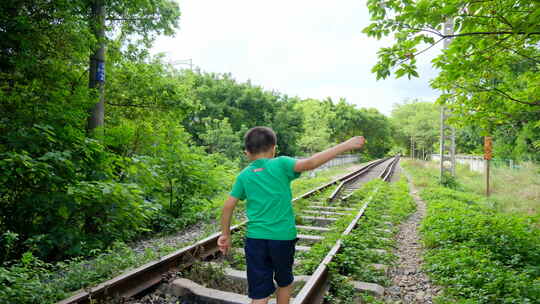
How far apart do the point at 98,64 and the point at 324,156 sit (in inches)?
200

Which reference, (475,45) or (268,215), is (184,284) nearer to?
(268,215)

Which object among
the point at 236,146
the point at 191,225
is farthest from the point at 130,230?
the point at 236,146

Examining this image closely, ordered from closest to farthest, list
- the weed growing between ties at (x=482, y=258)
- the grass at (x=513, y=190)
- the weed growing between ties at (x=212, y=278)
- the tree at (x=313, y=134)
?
the weed growing between ties at (x=482, y=258), the weed growing between ties at (x=212, y=278), the grass at (x=513, y=190), the tree at (x=313, y=134)

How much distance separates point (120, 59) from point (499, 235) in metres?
7.79

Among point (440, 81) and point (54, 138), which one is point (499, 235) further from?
point (54, 138)

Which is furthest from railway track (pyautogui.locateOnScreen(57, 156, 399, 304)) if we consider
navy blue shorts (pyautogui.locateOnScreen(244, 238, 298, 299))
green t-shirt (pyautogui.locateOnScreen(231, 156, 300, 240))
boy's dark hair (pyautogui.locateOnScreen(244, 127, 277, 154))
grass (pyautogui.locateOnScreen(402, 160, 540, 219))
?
grass (pyautogui.locateOnScreen(402, 160, 540, 219))

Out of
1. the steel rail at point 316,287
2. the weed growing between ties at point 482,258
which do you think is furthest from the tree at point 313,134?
the steel rail at point 316,287

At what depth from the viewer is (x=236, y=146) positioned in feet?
70.8

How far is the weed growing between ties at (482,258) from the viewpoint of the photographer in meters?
3.29

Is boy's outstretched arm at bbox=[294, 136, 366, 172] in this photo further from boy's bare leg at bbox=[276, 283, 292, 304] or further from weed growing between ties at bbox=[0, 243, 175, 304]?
weed growing between ties at bbox=[0, 243, 175, 304]

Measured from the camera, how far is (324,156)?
2.23 metres

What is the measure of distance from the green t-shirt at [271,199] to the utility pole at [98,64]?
13.4 feet

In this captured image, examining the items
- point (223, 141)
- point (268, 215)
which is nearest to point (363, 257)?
point (268, 215)

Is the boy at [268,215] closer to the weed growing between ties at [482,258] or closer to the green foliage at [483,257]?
the weed growing between ties at [482,258]
